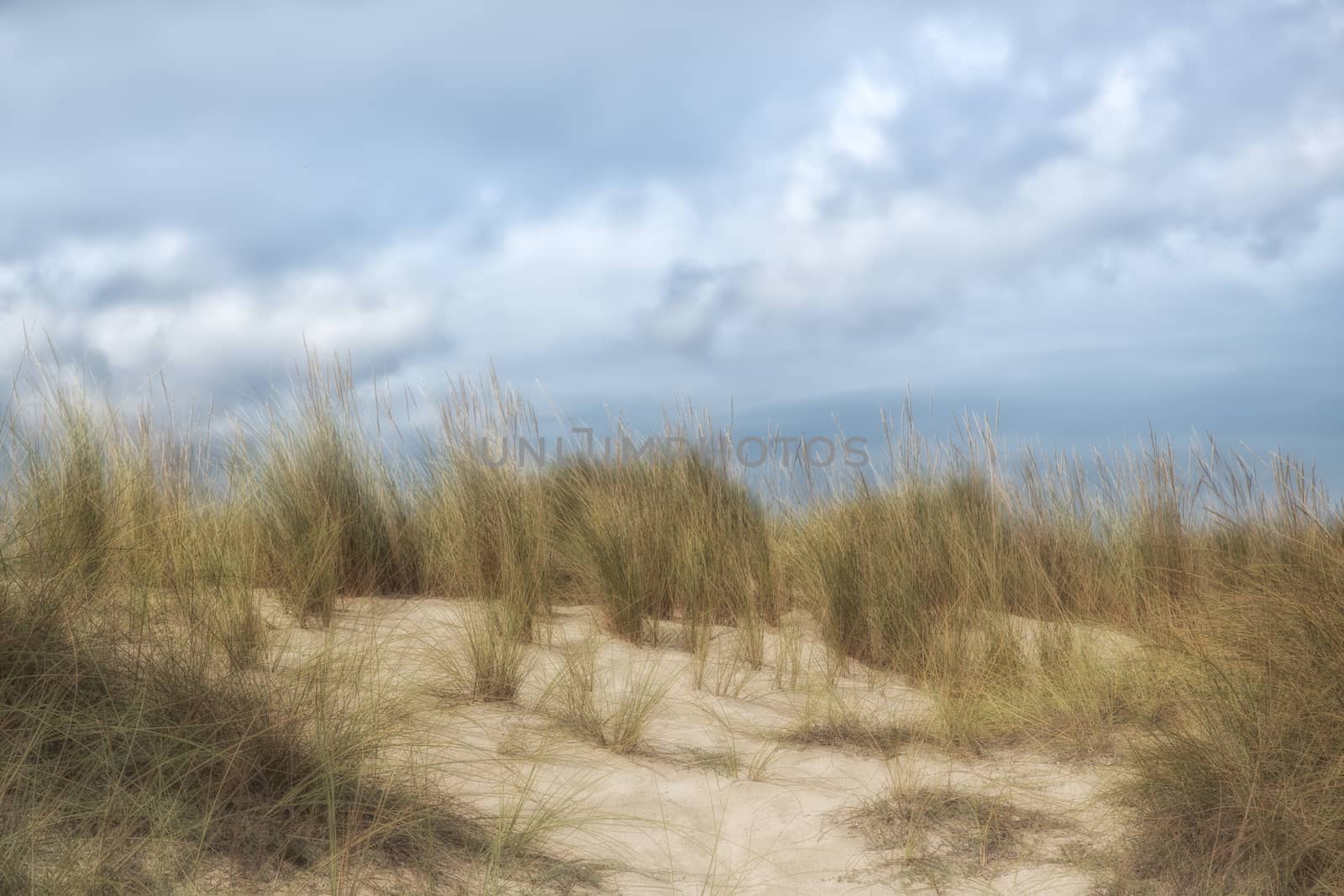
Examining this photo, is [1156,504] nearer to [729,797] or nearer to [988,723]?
[988,723]

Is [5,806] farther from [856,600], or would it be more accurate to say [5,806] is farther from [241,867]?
[856,600]

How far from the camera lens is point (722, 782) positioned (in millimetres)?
3156

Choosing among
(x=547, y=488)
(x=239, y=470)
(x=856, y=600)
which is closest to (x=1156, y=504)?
(x=856, y=600)

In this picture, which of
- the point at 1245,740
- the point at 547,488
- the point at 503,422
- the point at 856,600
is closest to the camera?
the point at 1245,740

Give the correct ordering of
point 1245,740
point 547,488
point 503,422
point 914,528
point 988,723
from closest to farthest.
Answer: point 1245,740
point 988,723
point 914,528
point 503,422
point 547,488

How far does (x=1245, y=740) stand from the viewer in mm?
2689

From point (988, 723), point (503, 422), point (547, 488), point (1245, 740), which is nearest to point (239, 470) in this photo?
point (503, 422)

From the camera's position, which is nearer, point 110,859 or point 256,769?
point 110,859

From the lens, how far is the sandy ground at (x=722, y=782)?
2.64 meters

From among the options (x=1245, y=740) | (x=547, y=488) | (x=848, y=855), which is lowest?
(x=848, y=855)

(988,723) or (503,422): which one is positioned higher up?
(503,422)

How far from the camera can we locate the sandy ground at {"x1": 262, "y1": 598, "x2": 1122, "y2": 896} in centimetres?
264

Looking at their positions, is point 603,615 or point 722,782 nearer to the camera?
point 722,782

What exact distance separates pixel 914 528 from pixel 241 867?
3.64 meters
